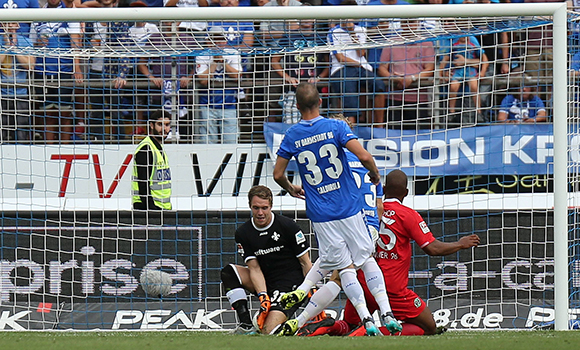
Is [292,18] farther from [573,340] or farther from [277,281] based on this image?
[573,340]

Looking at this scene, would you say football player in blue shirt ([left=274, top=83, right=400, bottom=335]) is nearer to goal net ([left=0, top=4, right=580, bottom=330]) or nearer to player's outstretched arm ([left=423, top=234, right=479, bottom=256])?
player's outstretched arm ([left=423, top=234, right=479, bottom=256])

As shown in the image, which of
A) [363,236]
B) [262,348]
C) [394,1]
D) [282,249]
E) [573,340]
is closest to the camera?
[262,348]

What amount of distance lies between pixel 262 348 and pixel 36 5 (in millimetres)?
6551

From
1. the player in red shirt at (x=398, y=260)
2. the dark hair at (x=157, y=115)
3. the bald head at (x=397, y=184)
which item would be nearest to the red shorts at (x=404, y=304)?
the player in red shirt at (x=398, y=260)

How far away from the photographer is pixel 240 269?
263 inches

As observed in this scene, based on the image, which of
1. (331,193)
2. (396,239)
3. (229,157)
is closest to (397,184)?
(396,239)

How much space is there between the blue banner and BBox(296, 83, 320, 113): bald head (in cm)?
256

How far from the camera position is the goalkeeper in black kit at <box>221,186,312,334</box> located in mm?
6469

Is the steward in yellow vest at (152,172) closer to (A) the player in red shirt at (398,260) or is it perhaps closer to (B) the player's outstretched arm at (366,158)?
(A) the player in red shirt at (398,260)

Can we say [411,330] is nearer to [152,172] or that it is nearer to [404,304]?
[404,304]

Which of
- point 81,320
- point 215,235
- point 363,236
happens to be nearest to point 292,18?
point 363,236

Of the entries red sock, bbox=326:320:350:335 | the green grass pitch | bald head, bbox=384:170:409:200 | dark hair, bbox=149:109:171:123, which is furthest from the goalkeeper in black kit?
dark hair, bbox=149:109:171:123

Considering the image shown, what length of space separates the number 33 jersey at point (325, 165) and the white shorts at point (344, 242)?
0.05m

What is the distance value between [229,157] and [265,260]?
5.76ft
